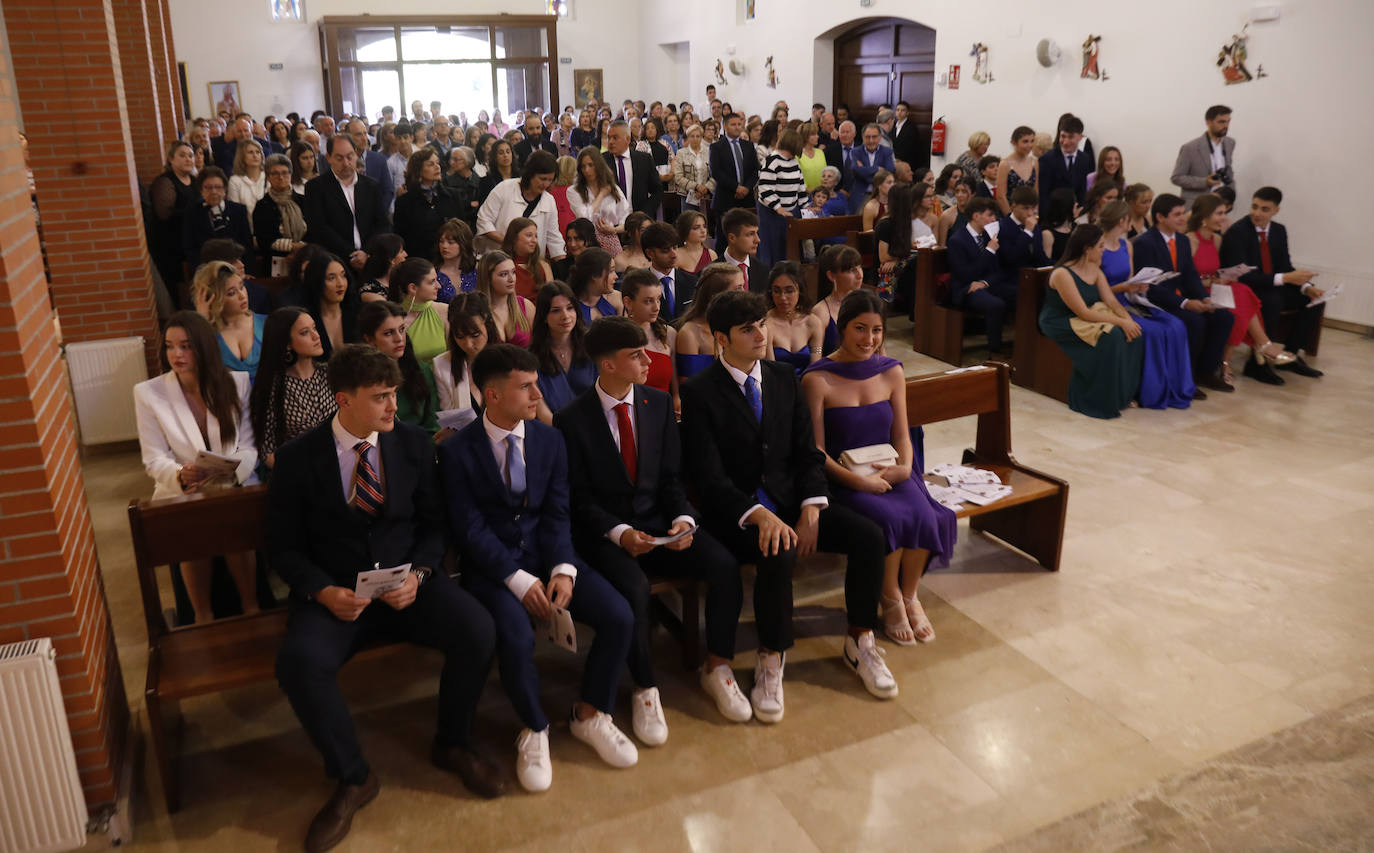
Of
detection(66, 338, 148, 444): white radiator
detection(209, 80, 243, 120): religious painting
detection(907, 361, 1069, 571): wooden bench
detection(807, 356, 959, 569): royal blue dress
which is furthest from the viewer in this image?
detection(209, 80, 243, 120): religious painting

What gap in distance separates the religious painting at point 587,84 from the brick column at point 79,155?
1688 cm

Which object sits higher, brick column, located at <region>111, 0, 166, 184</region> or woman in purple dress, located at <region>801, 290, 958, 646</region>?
brick column, located at <region>111, 0, 166, 184</region>

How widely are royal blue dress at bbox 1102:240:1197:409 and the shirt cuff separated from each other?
15.8 ft

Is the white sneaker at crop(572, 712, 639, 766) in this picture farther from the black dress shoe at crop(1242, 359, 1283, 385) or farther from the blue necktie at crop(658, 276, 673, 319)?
the black dress shoe at crop(1242, 359, 1283, 385)

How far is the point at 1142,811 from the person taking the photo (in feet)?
9.78

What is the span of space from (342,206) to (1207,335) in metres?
5.86

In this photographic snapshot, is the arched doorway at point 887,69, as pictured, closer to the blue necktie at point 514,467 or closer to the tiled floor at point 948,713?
the tiled floor at point 948,713

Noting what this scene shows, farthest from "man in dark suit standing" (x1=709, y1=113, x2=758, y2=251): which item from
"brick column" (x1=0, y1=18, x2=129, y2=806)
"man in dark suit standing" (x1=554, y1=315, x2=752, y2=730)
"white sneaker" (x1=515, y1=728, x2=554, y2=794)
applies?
"brick column" (x1=0, y1=18, x2=129, y2=806)

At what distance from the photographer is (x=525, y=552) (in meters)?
3.39

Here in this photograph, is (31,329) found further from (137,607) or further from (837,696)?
(837,696)

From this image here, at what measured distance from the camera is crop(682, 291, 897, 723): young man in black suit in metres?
3.57

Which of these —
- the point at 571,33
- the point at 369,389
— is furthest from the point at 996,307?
the point at 571,33

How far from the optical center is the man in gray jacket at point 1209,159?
29.0ft

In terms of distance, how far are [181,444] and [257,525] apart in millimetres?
707
